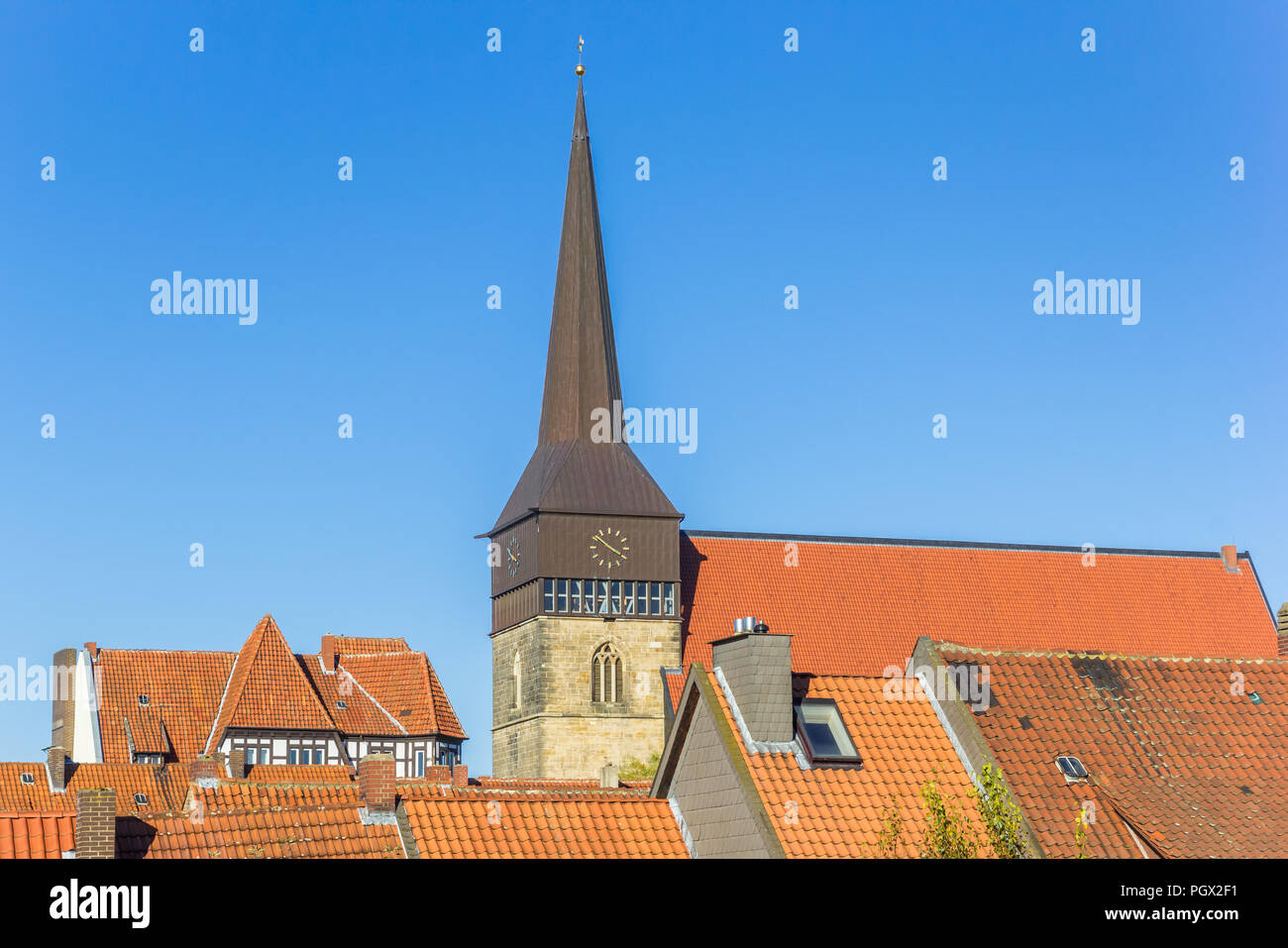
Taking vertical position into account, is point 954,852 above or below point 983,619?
below

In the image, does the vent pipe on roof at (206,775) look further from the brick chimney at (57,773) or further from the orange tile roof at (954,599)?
the orange tile roof at (954,599)

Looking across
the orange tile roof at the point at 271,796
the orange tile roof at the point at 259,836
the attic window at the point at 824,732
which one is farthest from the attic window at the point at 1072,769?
the orange tile roof at the point at 271,796

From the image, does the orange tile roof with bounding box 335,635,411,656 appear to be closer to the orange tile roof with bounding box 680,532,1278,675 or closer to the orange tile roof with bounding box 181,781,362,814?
the orange tile roof with bounding box 680,532,1278,675

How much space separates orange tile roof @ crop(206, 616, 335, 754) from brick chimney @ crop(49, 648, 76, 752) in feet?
26.7

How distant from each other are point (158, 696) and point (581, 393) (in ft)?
68.5

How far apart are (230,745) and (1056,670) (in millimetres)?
47519

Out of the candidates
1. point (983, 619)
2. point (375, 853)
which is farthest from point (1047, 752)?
point (983, 619)

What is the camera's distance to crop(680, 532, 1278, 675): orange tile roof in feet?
205

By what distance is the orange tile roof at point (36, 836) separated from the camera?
19062mm

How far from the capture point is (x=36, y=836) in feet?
63.5

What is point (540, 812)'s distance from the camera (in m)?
19.9

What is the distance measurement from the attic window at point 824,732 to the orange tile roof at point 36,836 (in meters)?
8.06

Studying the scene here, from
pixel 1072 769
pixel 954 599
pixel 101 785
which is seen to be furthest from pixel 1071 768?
pixel 954 599
